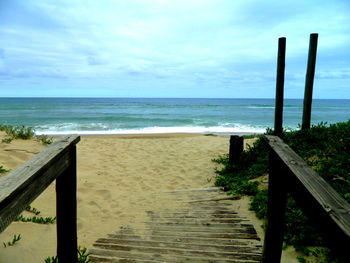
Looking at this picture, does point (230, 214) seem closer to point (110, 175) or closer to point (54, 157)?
point (54, 157)

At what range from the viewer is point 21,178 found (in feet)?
5.40

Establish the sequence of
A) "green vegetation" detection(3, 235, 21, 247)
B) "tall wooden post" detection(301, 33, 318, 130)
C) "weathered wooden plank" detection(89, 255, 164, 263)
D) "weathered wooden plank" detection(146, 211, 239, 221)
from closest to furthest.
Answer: "weathered wooden plank" detection(89, 255, 164, 263), "green vegetation" detection(3, 235, 21, 247), "weathered wooden plank" detection(146, 211, 239, 221), "tall wooden post" detection(301, 33, 318, 130)

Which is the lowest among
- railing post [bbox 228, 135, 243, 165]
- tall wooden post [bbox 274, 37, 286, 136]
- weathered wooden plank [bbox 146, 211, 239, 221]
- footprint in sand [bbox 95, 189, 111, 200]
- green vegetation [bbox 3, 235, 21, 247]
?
footprint in sand [bbox 95, 189, 111, 200]

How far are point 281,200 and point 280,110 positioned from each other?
543cm

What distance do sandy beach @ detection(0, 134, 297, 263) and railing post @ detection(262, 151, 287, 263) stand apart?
112 centimetres

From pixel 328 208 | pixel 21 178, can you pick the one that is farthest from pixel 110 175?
pixel 328 208

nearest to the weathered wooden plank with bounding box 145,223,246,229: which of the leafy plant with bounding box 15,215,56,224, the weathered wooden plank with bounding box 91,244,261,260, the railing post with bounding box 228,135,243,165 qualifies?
the weathered wooden plank with bounding box 91,244,261,260

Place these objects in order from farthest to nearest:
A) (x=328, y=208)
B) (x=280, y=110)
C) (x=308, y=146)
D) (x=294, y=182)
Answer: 1. (x=280, y=110)
2. (x=308, y=146)
3. (x=294, y=182)
4. (x=328, y=208)

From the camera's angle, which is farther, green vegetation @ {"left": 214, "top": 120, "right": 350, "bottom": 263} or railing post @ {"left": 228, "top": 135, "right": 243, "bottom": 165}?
railing post @ {"left": 228, "top": 135, "right": 243, "bottom": 165}

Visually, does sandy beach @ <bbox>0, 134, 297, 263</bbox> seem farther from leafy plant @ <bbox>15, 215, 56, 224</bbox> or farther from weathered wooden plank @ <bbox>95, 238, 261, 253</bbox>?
weathered wooden plank @ <bbox>95, 238, 261, 253</bbox>

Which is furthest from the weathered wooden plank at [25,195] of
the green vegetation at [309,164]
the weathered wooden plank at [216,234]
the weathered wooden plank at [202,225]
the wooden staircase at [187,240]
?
the green vegetation at [309,164]

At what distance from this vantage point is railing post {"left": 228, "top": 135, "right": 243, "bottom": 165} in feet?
24.6

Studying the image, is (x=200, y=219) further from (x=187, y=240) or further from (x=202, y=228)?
(x=187, y=240)

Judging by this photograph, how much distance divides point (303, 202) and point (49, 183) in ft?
5.34
